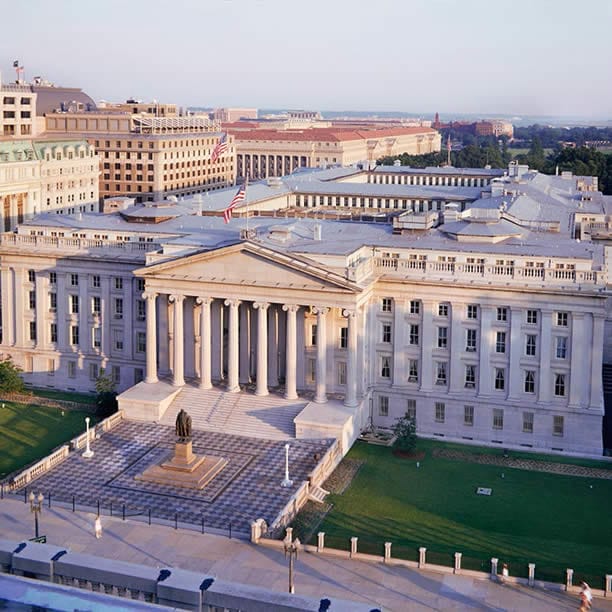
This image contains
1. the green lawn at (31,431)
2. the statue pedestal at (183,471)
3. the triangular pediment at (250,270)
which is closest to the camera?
the statue pedestal at (183,471)

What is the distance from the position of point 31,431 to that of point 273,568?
33574 mm

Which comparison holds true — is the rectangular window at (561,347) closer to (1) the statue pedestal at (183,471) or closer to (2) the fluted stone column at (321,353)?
(2) the fluted stone column at (321,353)

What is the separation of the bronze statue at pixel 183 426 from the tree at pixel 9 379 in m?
26.3

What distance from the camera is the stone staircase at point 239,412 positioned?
262ft

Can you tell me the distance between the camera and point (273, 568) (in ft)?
184

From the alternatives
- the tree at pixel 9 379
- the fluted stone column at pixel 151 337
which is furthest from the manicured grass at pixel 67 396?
the fluted stone column at pixel 151 337

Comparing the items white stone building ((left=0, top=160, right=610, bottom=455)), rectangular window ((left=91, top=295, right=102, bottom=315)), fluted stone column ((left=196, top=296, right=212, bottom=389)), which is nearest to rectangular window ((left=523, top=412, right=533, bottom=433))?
white stone building ((left=0, top=160, right=610, bottom=455))

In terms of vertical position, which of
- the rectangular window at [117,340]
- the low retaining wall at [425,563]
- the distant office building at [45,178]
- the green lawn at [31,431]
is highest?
the distant office building at [45,178]

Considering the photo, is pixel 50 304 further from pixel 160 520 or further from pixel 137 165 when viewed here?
pixel 137 165

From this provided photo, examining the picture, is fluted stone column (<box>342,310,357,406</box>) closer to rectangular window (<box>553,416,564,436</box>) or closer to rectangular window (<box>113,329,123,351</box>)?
rectangular window (<box>553,416,564,436</box>)

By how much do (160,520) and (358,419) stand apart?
24.1m

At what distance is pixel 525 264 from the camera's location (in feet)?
277

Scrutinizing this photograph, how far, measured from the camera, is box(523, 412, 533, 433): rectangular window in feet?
269

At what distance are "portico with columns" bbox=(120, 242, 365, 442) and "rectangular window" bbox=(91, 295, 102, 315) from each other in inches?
338
